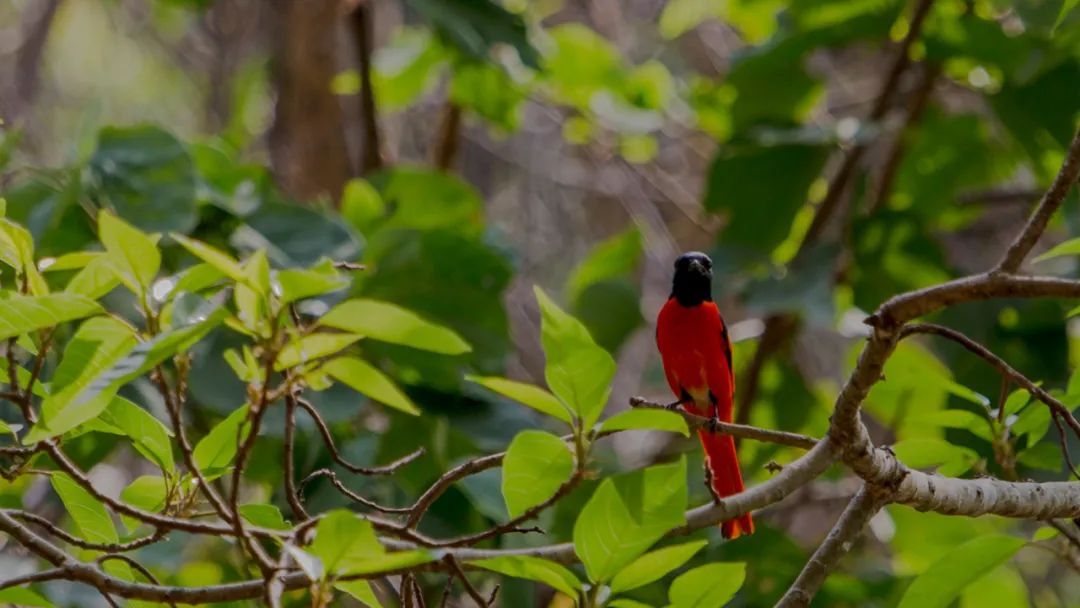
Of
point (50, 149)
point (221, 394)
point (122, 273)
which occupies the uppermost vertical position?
point (122, 273)

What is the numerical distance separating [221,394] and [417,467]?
578mm

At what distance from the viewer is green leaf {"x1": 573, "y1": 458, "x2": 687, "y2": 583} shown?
1.52m

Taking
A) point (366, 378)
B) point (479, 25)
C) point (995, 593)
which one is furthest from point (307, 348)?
point (995, 593)

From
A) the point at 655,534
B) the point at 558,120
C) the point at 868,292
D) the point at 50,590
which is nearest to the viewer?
the point at 655,534

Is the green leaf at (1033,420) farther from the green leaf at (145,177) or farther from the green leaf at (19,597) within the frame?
the green leaf at (145,177)

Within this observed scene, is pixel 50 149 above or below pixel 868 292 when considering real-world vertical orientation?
below

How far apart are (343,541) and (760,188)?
9.85ft

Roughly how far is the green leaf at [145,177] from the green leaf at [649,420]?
1.82m

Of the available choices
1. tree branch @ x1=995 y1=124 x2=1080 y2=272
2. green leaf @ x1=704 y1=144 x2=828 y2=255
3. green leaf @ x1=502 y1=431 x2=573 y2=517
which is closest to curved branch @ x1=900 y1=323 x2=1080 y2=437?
tree branch @ x1=995 y1=124 x2=1080 y2=272

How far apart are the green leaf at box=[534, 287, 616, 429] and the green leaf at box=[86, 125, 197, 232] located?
67.8 inches

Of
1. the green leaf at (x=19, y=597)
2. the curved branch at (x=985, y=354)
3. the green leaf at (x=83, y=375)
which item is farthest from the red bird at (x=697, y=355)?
the green leaf at (x=83, y=375)

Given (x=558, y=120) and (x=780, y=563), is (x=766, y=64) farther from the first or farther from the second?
(x=558, y=120)

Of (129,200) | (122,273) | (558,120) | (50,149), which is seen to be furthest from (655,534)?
(50,149)

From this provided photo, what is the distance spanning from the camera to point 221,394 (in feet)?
10.2
